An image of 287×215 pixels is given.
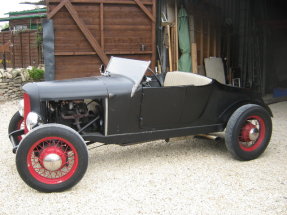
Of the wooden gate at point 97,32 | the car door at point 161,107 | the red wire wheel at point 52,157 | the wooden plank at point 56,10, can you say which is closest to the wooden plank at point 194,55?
the wooden gate at point 97,32

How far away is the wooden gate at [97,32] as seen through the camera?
8.25 meters

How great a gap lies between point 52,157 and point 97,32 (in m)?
5.20

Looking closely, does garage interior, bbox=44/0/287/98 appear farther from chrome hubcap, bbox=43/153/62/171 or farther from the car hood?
chrome hubcap, bbox=43/153/62/171

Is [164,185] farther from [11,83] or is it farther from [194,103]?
[11,83]

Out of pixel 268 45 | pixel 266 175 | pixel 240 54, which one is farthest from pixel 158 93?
pixel 268 45

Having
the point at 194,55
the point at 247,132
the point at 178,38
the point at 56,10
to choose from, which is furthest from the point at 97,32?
the point at 247,132

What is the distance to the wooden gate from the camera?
8.25 m

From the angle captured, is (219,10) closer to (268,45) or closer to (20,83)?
(268,45)

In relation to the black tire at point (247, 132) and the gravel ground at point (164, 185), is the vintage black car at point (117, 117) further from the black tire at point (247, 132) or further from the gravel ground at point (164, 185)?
the gravel ground at point (164, 185)

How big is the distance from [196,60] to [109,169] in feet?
17.9

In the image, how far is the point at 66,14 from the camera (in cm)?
823

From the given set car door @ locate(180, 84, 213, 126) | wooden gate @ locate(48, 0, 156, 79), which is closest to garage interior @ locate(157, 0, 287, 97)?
wooden gate @ locate(48, 0, 156, 79)

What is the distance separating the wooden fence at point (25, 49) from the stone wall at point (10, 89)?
4062 millimetres

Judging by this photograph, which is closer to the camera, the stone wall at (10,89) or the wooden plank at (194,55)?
the wooden plank at (194,55)
